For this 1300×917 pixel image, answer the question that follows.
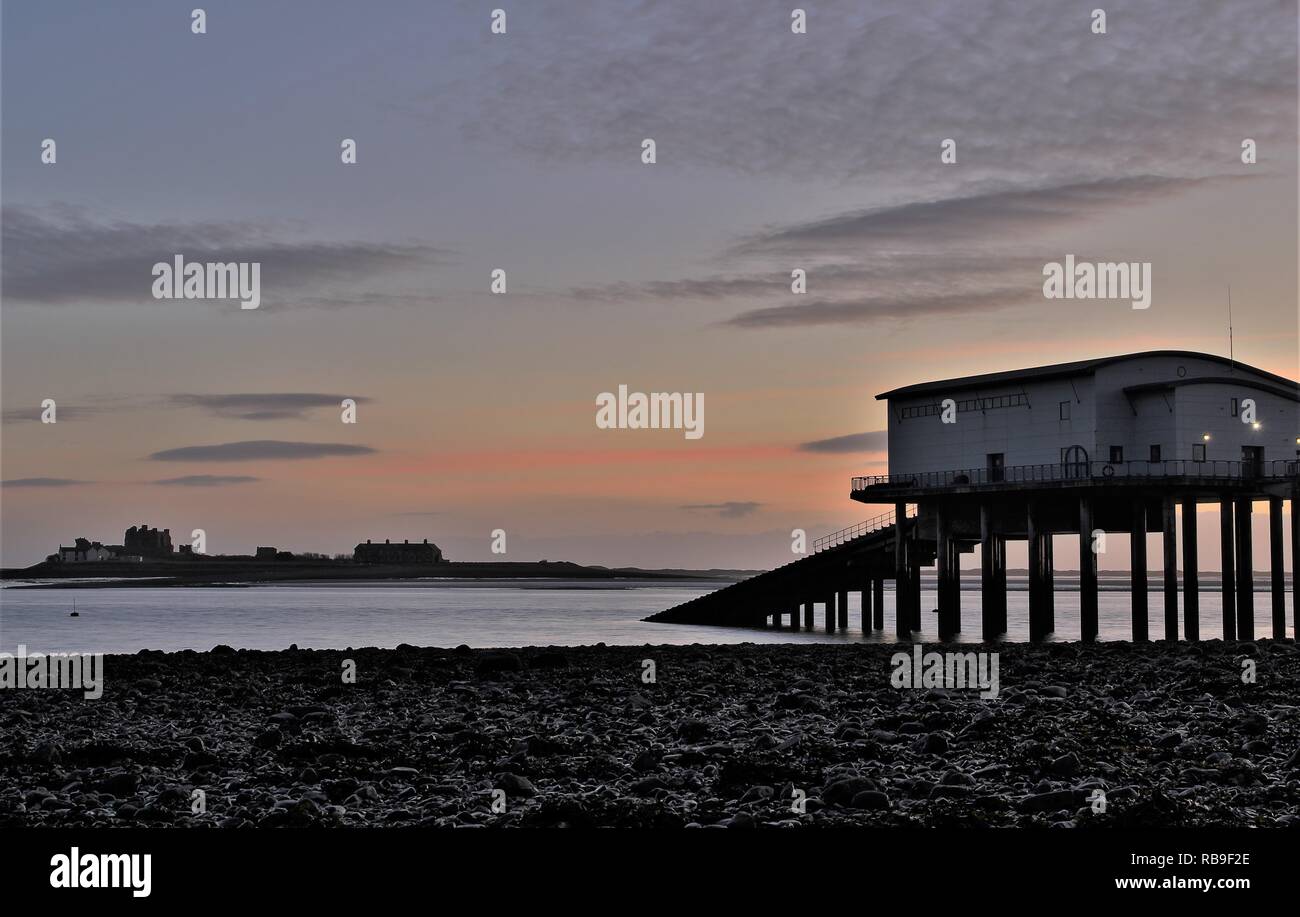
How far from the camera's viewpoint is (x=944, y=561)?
55406 millimetres

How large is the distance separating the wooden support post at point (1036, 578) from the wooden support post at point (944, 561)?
153 inches

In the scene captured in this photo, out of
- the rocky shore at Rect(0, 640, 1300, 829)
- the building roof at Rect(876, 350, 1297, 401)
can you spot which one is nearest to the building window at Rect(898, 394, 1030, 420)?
the building roof at Rect(876, 350, 1297, 401)

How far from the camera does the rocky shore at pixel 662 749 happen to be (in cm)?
1209

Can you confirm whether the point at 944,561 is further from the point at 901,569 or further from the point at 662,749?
the point at 662,749

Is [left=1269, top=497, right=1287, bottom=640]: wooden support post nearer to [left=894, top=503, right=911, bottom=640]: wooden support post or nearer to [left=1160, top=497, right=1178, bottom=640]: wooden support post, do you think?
[left=1160, top=497, right=1178, bottom=640]: wooden support post

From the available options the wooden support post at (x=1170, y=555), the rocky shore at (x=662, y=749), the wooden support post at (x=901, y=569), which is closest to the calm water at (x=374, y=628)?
the wooden support post at (x=901, y=569)

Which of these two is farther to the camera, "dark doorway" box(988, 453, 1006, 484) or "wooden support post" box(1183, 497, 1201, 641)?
"dark doorway" box(988, 453, 1006, 484)

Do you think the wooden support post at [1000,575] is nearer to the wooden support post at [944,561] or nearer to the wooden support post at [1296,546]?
the wooden support post at [944,561]

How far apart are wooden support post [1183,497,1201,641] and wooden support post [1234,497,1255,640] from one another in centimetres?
141

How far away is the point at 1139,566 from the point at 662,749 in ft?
121

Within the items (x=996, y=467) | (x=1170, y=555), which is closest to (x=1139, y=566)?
(x=1170, y=555)

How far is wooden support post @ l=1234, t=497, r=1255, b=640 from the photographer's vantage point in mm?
48344
